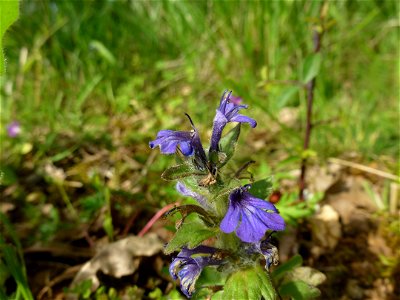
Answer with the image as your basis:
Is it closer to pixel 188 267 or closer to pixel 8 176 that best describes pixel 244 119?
pixel 188 267

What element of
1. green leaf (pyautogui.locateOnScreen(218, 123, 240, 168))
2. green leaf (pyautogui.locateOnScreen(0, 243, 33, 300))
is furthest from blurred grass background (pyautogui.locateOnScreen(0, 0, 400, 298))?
green leaf (pyautogui.locateOnScreen(218, 123, 240, 168))

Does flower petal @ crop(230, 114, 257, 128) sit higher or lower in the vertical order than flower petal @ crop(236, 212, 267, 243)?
higher

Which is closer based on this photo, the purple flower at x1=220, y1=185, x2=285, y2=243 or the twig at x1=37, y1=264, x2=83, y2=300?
the purple flower at x1=220, y1=185, x2=285, y2=243

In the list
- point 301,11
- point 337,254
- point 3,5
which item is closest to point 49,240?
point 3,5

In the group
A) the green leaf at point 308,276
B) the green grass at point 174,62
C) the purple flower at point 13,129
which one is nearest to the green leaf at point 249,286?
the green leaf at point 308,276

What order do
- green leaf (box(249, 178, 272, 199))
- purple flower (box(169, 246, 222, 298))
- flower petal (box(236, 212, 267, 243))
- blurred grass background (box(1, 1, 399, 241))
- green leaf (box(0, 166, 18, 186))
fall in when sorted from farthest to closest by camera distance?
1. blurred grass background (box(1, 1, 399, 241))
2. green leaf (box(0, 166, 18, 186))
3. green leaf (box(249, 178, 272, 199))
4. purple flower (box(169, 246, 222, 298))
5. flower petal (box(236, 212, 267, 243))

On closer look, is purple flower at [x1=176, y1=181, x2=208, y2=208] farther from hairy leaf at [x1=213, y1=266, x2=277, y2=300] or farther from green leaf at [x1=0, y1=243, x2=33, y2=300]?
green leaf at [x1=0, y1=243, x2=33, y2=300]

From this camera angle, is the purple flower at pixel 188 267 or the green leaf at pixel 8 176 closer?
the purple flower at pixel 188 267

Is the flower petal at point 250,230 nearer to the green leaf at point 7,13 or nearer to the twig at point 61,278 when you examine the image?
the green leaf at point 7,13
